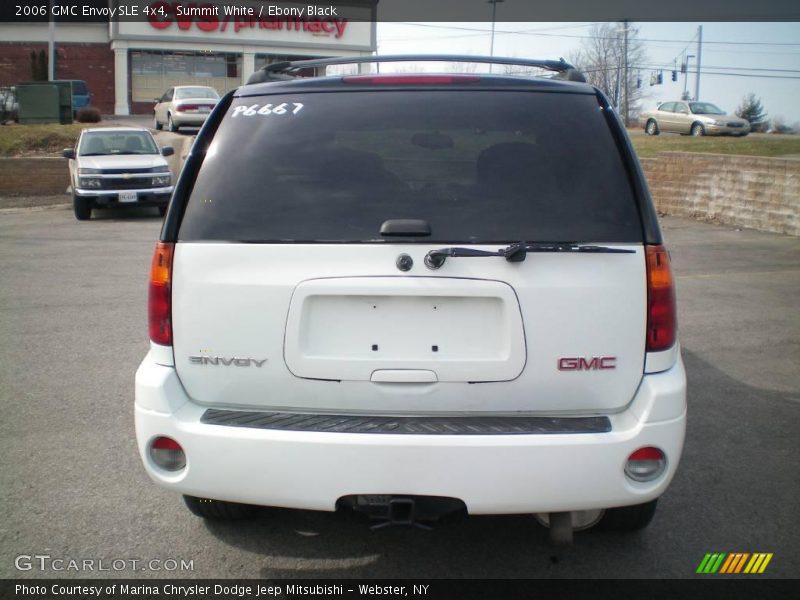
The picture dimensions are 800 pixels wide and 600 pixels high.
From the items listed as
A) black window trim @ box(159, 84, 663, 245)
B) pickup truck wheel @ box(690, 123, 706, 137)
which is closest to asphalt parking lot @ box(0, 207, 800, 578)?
black window trim @ box(159, 84, 663, 245)

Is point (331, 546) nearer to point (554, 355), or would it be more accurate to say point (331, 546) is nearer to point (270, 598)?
point (270, 598)

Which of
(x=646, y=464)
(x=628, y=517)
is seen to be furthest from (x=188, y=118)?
(x=646, y=464)

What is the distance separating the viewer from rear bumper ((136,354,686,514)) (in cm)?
275

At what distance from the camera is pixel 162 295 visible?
301 cm

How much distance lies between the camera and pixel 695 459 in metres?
4.48

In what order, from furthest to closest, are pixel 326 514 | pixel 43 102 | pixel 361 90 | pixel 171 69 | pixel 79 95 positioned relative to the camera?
pixel 171 69, pixel 79 95, pixel 43 102, pixel 326 514, pixel 361 90

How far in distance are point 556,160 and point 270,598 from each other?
2.03 metres

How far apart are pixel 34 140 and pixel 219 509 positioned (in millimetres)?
24012

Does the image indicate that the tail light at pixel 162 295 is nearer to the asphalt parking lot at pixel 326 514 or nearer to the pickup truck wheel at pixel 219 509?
the pickup truck wheel at pixel 219 509

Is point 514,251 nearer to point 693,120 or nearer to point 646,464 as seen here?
point 646,464

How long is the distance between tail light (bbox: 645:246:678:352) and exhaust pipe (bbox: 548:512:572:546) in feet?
2.35

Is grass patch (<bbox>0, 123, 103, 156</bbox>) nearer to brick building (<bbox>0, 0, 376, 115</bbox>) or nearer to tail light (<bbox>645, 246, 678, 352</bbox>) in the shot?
brick building (<bbox>0, 0, 376, 115</bbox>)

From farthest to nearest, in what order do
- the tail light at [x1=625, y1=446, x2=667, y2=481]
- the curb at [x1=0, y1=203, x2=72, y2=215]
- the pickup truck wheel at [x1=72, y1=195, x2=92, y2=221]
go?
the curb at [x1=0, y1=203, x2=72, y2=215]
the pickup truck wheel at [x1=72, y1=195, x2=92, y2=221]
the tail light at [x1=625, y1=446, x2=667, y2=481]

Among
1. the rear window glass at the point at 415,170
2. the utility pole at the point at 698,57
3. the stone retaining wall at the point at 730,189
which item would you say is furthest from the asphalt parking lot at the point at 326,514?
the utility pole at the point at 698,57
